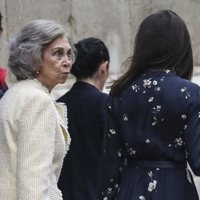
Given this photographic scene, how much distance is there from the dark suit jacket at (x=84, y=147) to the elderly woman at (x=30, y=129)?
2.89 ft

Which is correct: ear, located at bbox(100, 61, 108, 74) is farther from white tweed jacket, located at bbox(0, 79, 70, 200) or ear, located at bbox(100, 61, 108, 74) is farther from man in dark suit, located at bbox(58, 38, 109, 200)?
white tweed jacket, located at bbox(0, 79, 70, 200)

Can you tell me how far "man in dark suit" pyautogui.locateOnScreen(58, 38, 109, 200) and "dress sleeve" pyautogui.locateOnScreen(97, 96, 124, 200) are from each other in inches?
34.8

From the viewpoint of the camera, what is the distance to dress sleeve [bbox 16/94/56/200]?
3.16 m

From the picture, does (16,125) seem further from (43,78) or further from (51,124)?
(43,78)

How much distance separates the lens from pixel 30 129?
321cm

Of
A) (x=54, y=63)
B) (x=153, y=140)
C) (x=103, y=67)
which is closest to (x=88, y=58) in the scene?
(x=103, y=67)

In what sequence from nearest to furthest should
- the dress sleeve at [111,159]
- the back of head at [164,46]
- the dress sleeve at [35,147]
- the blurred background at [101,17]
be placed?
the dress sleeve at [35,147]
the back of head at [164,46]
the dress sleeve at [111,159]
the blurred background at [101,17]

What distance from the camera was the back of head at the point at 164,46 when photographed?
3355mm

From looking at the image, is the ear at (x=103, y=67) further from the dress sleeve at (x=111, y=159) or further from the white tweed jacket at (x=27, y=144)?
the white tweed jacket at (x=27, y=144)

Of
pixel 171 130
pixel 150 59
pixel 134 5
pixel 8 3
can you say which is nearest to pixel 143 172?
pixel 171 130

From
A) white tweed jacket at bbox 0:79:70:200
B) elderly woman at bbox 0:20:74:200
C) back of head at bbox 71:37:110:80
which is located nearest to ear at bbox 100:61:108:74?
back of head at bbox 71:37:110:80

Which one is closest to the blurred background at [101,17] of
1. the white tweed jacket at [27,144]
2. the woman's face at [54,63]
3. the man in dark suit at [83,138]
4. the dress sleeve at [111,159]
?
the man in dark suit at [83,138]

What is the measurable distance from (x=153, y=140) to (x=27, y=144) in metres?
0.48

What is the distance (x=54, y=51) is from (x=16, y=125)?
1.55ft
